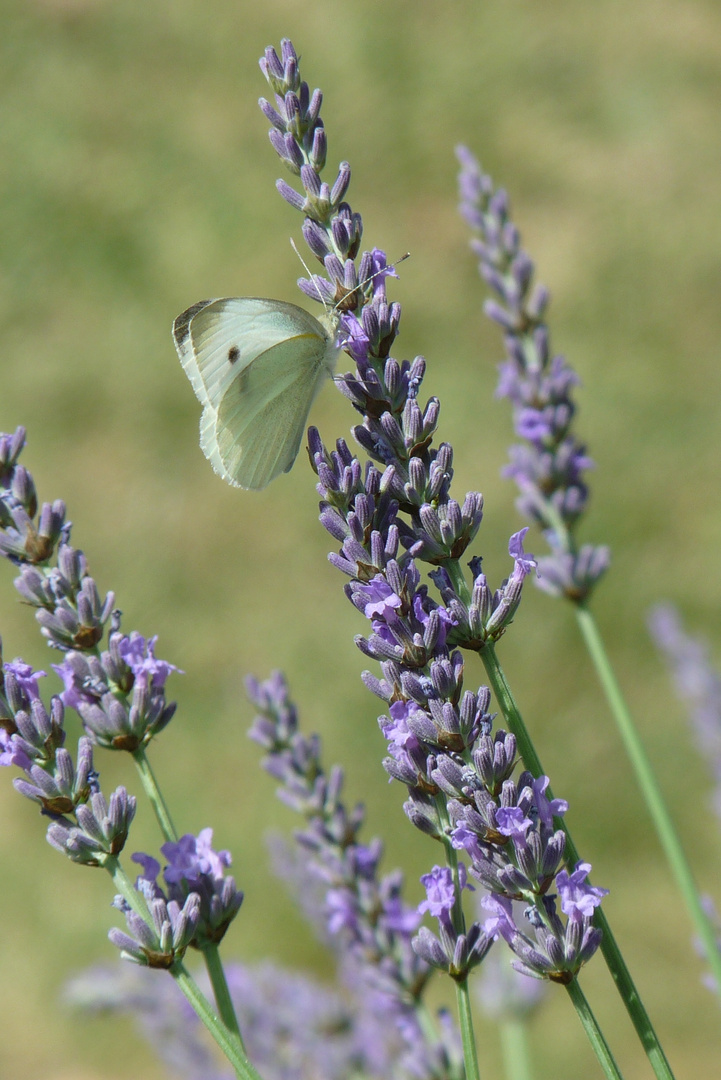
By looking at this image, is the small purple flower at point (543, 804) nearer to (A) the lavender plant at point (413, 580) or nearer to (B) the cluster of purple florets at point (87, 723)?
(A) the lavender plant at point (413, 580)

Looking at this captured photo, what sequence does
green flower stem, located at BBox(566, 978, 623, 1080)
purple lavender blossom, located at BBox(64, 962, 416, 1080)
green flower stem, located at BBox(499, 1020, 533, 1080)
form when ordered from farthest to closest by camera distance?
purple lavender blossom, located at BBox(64, 962, 416, 1080), green flower stem, located at BBox(499, 1020, 533, 1080), green flower stem, located at BBox(566, 978, 623, 1080)

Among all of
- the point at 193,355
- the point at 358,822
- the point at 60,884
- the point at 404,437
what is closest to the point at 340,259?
the point at 404,437

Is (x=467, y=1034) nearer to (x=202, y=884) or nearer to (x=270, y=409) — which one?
(x=202, y=884)

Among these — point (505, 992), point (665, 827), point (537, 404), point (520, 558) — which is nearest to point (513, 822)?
point (520, 558)

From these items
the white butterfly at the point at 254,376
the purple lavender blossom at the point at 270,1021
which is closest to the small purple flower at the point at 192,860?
the white butterfly at the point at 254,376

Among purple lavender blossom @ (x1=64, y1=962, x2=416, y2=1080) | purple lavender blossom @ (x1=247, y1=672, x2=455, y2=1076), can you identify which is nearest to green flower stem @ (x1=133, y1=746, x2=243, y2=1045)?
purple lavender blossom @ (x1=247, y1=672, x2=455, y2=1076)

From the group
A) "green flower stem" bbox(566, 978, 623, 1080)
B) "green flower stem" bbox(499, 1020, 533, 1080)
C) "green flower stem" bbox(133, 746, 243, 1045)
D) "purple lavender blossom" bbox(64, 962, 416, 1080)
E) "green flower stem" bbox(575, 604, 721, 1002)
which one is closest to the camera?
"green flower stem" bbox(566, 978, 623, 1080)

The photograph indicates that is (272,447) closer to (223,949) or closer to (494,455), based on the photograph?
(223,949)

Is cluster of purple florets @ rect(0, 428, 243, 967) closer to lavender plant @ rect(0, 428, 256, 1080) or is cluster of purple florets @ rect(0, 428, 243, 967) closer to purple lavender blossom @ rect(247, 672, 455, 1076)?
lavender plant @ rect(0, 428, 256, 1080)
